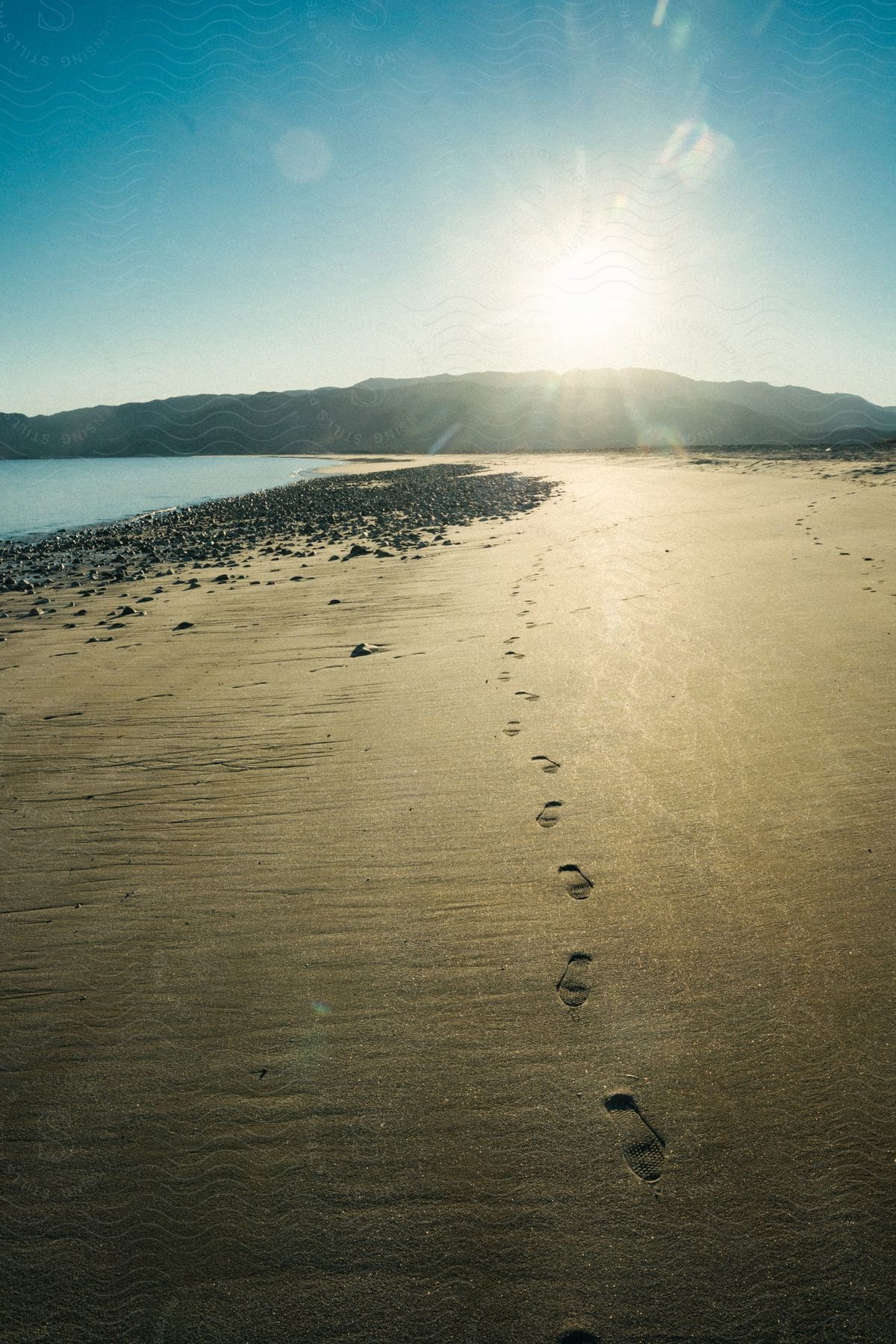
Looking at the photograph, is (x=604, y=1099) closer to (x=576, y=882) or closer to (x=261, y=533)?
(x=576, y=882)

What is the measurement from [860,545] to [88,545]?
16.1 meters

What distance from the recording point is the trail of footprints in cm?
167

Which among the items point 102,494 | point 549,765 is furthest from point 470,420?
point 549,765

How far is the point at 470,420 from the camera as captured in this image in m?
101

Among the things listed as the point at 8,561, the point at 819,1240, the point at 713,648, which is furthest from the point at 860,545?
the point at 8,561

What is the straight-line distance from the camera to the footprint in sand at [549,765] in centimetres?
364

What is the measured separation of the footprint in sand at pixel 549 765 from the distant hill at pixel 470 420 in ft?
207

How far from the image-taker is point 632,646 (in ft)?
17.9

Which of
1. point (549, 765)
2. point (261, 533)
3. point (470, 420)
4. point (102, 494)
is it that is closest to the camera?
point (549, 765)

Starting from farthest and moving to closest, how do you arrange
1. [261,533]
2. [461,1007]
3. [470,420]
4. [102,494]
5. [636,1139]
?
[470,420], [102,494], [261,533], [461,1007], [636,1139]

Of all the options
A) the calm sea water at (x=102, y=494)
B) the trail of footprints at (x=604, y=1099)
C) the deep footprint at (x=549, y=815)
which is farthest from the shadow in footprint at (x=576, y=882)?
the calm sea water at (x=102, y=494)

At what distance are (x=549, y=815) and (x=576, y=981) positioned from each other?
1048mm

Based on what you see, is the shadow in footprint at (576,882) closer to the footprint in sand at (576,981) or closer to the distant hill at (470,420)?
the footprint in sand at (576,981)

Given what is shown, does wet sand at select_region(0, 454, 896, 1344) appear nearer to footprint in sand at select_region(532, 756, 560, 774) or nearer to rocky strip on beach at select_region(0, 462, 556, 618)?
footprint in sand at select_region(532, 756, 560, 774)
